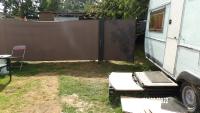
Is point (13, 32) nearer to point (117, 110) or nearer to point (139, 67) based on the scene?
point (139, 67)

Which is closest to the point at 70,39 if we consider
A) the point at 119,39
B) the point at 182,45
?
the point at 119,39

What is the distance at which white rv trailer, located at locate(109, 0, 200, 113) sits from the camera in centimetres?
549

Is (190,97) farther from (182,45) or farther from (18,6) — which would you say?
(18,6)

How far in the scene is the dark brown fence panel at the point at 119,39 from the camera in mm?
11867

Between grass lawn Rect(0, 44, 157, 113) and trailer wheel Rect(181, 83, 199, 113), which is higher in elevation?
trailer wheel Rect(181, 83, 199, 113)

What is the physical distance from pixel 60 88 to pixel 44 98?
0.83 metres

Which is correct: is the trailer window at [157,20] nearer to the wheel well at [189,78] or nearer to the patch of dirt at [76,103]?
the wheel well at [189,78]

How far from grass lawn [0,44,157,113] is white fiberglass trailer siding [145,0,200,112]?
1.40m

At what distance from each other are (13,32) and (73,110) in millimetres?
6472

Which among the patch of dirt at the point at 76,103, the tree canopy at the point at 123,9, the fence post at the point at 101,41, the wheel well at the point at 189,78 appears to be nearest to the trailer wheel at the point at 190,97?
the wheel well at the point at 189,78

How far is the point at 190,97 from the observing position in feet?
19.4

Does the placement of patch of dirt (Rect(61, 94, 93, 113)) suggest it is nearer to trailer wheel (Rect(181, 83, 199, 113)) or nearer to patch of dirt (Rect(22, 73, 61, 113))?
patch of dirt (Rect(22, 73, 61, 113))

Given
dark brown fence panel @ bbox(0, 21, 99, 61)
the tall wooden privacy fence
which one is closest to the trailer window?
the tall wooden privacy fence

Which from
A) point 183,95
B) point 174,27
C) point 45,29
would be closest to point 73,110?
point 183,95
